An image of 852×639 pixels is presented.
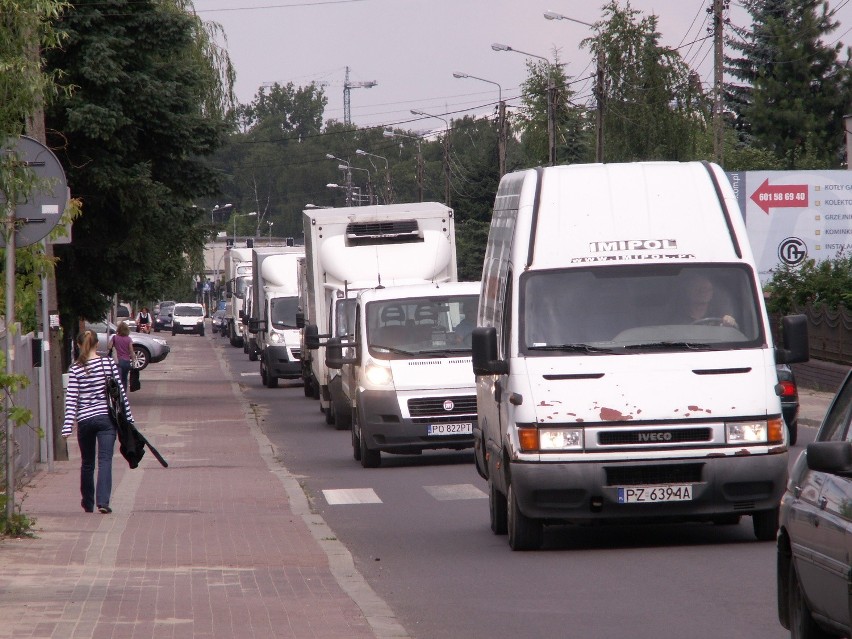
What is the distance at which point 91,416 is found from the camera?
14758 millimetres

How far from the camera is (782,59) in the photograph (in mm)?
78375

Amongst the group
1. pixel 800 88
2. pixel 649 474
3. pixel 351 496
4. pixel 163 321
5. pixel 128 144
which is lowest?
pixel 163 321

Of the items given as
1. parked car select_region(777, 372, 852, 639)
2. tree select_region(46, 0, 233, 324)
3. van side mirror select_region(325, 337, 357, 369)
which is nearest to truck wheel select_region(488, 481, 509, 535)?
parked car select_region(777, 372, 852, 639)

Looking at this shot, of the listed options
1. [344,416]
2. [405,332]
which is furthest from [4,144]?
[344,416]

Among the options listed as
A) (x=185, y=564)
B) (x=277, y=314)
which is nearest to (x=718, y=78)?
(x=277, y=314)

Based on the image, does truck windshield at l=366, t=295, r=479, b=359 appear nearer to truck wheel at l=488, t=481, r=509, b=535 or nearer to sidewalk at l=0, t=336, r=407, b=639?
sidewalk at l=0, t=336, r=407, b=639

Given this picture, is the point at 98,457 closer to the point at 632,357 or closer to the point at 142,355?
the point at 632,357

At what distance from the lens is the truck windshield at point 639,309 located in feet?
36.6

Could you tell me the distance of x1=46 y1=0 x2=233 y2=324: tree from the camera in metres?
31.5

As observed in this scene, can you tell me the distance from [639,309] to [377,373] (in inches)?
332

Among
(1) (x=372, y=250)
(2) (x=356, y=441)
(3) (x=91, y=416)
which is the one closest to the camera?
(3) (x=91, y=416)

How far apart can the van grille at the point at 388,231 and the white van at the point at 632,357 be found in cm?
1315

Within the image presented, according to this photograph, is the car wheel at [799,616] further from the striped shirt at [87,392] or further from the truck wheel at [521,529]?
the striped shirt at [87,392]

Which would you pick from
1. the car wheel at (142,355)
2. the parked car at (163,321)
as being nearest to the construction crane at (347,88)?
the parked car at (163,321)
